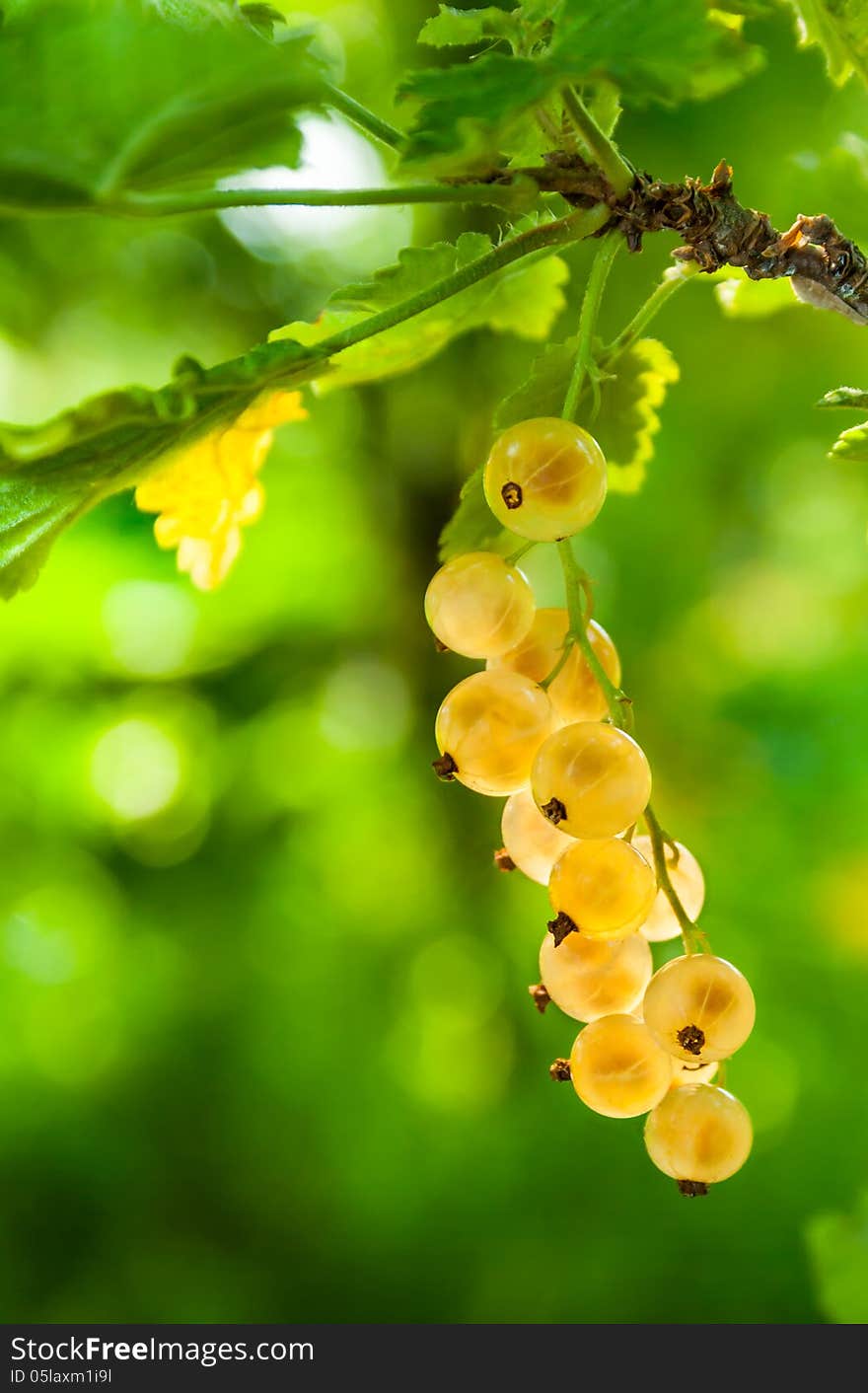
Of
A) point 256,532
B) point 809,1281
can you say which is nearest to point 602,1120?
point 809,1281

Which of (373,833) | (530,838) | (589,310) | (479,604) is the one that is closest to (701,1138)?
(530,838)

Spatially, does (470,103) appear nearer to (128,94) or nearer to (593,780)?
(128,94)

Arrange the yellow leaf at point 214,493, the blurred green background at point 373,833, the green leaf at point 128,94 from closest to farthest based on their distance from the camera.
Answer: the green leaf at point 128,94 < the yellow leaf at point 214,493 < the blurred green background at point 373,833

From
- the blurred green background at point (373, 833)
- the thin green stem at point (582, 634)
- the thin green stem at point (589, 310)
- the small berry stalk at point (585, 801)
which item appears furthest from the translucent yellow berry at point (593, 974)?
the blurred green background at point (373, 833)

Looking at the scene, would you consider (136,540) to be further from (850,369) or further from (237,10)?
(237,10)

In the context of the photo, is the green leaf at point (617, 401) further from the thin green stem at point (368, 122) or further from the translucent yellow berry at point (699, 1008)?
the translucent yellow berry at point (699, 1008)
